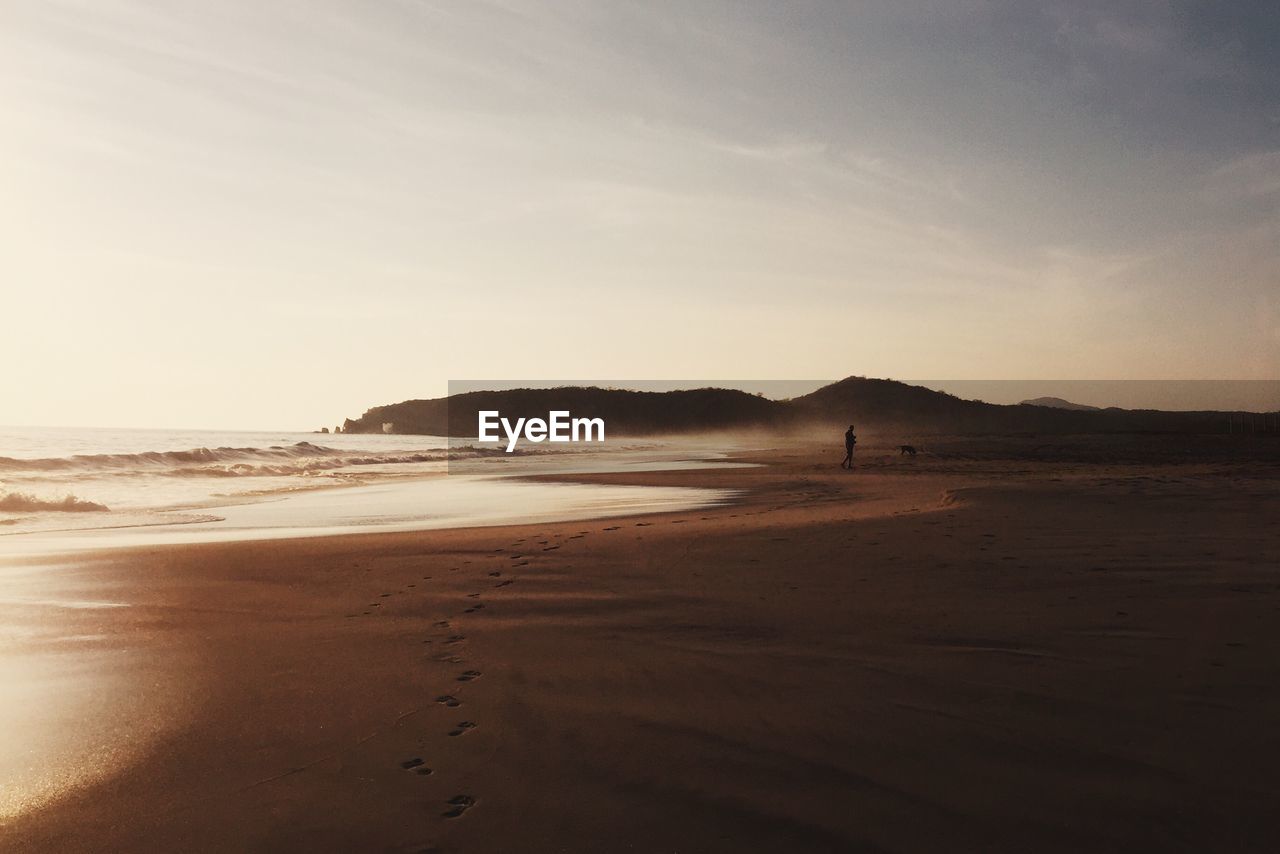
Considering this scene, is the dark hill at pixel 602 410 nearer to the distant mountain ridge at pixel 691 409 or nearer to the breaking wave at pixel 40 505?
the distant mountain ridge at pixel 691 409

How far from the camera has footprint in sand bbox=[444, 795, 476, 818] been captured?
2920mm

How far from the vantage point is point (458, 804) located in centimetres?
299

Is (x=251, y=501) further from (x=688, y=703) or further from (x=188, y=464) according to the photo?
(x=188, y=464)

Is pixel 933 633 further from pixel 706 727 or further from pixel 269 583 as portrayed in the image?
pixel 269 583

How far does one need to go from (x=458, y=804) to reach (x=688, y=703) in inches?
54.9

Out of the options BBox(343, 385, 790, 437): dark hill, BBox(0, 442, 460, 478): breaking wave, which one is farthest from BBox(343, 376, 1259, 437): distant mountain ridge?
BBox(0, 442, 460, 478): breaking wave

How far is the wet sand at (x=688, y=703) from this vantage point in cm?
283

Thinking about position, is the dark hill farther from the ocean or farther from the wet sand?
the wet sand

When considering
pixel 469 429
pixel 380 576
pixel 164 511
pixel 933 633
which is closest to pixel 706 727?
pixel 933 633

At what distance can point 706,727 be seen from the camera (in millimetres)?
3689

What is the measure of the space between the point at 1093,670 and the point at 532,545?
6366mm

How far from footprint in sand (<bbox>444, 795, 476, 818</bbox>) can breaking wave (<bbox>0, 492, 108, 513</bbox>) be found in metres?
15.6

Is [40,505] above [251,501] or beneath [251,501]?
above

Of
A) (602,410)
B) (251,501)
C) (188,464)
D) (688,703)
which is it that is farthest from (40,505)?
(602,410)
